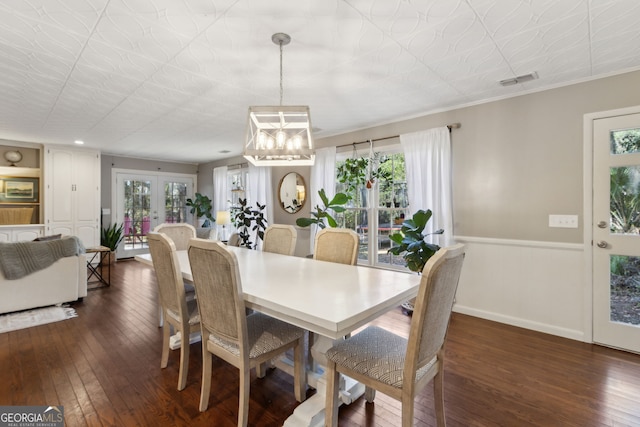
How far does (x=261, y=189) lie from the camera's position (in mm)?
5691

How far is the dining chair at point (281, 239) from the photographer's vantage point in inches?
120

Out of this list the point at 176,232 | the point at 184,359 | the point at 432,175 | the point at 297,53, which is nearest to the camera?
the point at 184,359

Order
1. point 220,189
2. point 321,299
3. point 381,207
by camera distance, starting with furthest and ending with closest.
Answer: point 220,189, point 381,207, point 321,299

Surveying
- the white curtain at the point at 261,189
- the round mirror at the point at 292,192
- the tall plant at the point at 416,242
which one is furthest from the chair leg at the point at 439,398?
the white curtain at the point at 261,189

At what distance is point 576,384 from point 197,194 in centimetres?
730

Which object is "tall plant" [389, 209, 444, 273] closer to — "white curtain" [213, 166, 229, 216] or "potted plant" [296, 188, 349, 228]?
"potted plant" [296, 188, 349, 228]

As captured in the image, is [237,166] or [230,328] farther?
[237,166]

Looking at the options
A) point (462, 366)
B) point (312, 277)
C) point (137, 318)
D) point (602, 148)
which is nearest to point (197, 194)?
point (137, 318)

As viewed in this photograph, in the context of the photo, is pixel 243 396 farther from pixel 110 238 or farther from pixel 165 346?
pixel 110 238

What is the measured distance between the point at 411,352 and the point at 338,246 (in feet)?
4.62

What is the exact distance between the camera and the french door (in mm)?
6762

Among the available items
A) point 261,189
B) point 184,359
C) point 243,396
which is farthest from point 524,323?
point 261,189

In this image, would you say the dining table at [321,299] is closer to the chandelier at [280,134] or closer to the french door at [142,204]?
the chandelier at [280,134]

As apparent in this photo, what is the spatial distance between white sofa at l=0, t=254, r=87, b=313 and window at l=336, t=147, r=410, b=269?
363cm
